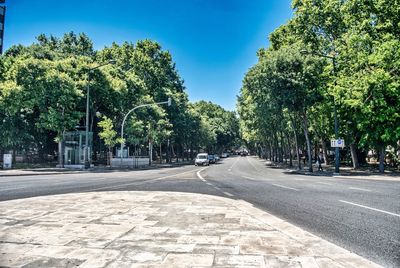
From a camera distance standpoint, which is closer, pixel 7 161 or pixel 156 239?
pixel 156 239

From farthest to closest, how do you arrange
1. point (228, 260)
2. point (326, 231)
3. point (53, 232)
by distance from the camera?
point (326, 231), point (53, 232), point (228, 260)

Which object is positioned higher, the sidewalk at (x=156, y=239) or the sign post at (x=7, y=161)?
the sign post at (x=7, y=161)

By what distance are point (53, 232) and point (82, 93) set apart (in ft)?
104

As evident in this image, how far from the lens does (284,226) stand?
663 centimetres

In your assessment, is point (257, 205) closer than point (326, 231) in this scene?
No

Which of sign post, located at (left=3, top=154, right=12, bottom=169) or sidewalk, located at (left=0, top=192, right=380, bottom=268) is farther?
sign post, located at (left=3, top=154, right=12, bottom=169)

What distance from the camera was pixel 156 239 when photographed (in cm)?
548

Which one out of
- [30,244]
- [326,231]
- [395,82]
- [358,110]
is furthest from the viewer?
[358,110]

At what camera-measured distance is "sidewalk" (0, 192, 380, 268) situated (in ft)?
14.5

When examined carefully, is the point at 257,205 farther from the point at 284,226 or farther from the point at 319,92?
the point at 319,92

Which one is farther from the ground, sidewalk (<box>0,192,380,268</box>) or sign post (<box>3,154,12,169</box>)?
sign post (<box>3,154,12,169</box>)

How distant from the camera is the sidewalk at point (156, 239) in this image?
4430 millimetres

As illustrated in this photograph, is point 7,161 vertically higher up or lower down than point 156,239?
higher up

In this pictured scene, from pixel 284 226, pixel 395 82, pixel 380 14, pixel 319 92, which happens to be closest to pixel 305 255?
pixel 284 226
